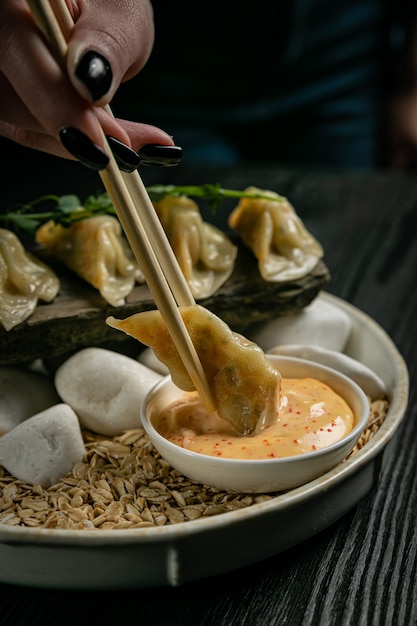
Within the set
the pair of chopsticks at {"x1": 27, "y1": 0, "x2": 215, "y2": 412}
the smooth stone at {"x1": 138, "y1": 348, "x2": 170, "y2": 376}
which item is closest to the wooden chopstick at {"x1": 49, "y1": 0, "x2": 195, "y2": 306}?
the pair of chopsticks at {"x1": 27, "y1": 0, "x2": 215, "y2": 412}

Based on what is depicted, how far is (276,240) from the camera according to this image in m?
1.47

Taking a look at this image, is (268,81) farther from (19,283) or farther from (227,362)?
(227,362)

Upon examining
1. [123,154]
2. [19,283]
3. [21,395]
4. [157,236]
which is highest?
[123,154]

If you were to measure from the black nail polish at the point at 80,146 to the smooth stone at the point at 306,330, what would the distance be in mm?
638

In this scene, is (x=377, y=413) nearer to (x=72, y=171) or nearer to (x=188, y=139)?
(x=72, y=171)

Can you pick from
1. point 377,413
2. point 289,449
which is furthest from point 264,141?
point 289,449

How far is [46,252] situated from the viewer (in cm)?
Answer: 147

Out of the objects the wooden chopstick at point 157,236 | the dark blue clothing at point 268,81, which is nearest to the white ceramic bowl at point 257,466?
the wooden chopstick at point 157,236

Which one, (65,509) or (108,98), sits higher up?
(108,98)

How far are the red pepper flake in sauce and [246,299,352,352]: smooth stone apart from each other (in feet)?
0.87

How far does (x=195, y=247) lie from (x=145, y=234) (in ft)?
1.47

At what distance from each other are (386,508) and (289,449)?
0.21m

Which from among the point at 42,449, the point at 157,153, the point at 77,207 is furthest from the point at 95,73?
the point at 77,207

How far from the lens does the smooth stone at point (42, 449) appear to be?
1082mm
